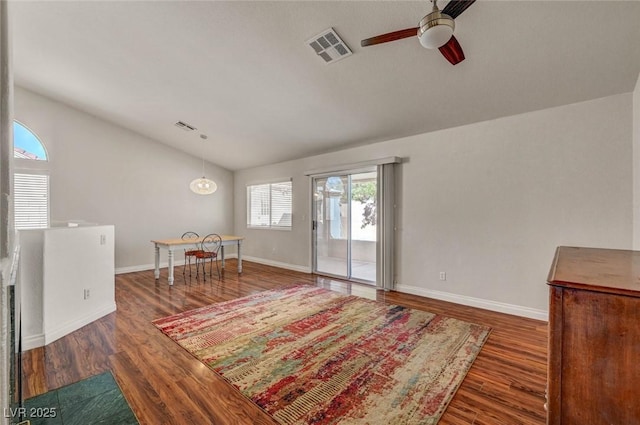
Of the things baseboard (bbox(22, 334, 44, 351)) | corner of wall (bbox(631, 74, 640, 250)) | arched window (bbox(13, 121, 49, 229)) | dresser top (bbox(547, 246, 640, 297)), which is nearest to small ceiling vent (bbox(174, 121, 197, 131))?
arched window (bbox(13, 121, 49, 229))

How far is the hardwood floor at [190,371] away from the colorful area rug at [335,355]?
0.11 meters

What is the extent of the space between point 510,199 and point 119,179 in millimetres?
7240

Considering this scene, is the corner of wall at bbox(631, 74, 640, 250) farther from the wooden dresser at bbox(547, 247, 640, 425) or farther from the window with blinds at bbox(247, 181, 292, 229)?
the window with blinds at bbox(247, 181, 292, 229)

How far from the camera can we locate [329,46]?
108 inches

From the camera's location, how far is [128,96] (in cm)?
455

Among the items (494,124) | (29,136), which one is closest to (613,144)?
(494,124)

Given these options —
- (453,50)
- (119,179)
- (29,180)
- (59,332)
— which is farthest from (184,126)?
(453,50)

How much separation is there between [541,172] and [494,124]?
0.83 m

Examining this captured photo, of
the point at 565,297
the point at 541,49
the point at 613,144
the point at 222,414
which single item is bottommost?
the point at 222,414

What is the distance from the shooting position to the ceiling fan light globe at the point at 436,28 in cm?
165

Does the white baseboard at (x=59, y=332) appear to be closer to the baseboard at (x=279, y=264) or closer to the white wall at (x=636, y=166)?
the baseboard at (x=279, y=264)

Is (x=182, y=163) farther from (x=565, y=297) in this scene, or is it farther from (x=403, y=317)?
(x=565, y=297)

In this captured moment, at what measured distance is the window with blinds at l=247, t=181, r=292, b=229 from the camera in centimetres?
666

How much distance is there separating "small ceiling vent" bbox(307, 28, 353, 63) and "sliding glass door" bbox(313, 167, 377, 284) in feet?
7.58
